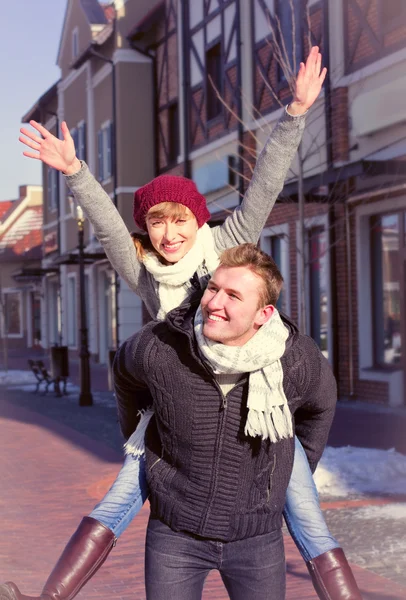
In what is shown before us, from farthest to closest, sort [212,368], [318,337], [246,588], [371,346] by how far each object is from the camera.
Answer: [318,337] → [371,346] → [246,588] → [212,368]

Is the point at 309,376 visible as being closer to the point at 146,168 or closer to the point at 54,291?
the point at 146,168

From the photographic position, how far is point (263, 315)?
Answer: 9.32 ft

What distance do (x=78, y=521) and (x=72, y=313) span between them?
28.9 meters

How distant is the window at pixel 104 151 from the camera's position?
29688 mm

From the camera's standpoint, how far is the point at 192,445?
2930mm

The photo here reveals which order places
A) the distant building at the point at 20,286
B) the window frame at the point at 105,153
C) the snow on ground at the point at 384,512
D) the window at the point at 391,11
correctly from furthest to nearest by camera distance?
the distant building at the point at 20,286 < the window frame at the point at 105,153 < the window at the point at 391,11 < the snow on ground at the point at 384,512

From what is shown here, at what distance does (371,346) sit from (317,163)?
11.2 feet

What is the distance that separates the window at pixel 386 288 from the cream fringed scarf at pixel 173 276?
1305 cm

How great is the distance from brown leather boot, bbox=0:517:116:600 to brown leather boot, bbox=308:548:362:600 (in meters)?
0.65

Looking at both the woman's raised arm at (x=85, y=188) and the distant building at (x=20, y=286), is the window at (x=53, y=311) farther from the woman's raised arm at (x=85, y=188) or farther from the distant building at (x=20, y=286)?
the woman's raised arm at (x=85, y=188)

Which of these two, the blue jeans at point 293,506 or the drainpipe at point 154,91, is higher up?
the drainpipe at point 154,91

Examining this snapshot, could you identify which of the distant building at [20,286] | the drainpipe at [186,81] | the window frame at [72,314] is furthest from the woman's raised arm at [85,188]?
the distant building at [20,286]

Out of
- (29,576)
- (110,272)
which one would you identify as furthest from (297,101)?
(110,272)

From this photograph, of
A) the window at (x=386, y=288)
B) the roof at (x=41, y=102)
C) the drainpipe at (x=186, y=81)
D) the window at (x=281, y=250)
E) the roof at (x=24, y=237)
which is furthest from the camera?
the roof at (x=24, y=237)
